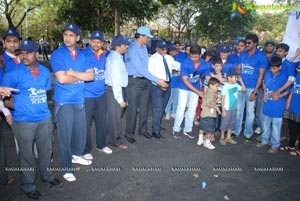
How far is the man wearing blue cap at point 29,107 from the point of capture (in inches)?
125

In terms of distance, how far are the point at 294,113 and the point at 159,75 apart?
2.70 m

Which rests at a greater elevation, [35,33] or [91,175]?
[35,33]

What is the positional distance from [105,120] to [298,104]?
142 inches

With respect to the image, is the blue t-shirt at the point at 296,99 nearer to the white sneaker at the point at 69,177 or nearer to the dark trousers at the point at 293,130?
the dark trousers at the point at 293,130

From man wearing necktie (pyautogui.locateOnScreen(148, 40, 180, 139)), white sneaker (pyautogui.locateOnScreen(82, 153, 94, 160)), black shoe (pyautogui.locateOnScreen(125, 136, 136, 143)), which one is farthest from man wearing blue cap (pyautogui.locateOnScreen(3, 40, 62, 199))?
man wearing necktie (pyautogui.locateOnScreen(148, 40, 180, 139))

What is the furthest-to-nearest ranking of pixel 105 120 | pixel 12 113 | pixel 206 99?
1. pixel 206 99
2. pixel 105 120
3. pixel 12 113

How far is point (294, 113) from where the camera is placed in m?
4.96

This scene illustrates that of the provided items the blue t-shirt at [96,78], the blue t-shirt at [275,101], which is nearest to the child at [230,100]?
the blue t-shirt at [275,101]

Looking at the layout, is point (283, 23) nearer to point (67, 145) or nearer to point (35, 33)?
point (35, 33)

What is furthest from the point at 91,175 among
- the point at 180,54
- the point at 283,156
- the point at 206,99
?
the point at 180,54

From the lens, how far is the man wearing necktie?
17.8ft

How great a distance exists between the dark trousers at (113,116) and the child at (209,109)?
1711 mm

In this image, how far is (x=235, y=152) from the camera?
5141 mm

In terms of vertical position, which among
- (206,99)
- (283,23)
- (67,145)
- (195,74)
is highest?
(283,23)
